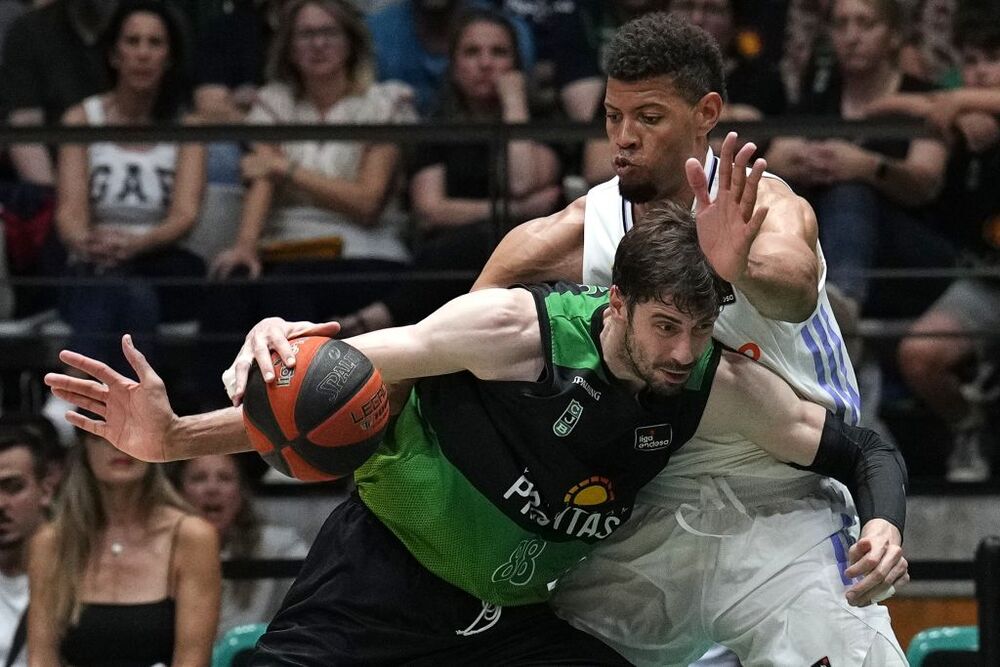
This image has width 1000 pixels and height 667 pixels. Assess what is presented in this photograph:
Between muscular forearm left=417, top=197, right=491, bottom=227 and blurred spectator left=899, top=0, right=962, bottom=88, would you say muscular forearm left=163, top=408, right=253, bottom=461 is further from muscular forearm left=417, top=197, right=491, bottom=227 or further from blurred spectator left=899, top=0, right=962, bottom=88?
blurred spectator left=899, top=0, right=962, bottom=88

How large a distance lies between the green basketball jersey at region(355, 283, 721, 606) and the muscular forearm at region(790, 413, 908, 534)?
298mm

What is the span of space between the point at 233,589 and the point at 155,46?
201 centimetres

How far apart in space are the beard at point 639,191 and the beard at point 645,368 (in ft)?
1.52

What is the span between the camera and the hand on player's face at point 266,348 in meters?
2.99

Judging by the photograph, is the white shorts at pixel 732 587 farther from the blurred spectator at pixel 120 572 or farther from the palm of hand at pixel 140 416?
the blurred spectator at pixel 120 572

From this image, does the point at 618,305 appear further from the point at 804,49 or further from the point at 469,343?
the point at 804,49

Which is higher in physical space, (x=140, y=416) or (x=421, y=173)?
(x=421, y=173)

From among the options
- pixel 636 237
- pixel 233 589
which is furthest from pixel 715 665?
pixel 233 589

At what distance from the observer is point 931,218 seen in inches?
208

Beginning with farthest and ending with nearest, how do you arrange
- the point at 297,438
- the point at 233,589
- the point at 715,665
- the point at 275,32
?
the point at 275,32
the point at 233,589
the point at 715,665
the point at 297,438

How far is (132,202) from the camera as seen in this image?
214 inches

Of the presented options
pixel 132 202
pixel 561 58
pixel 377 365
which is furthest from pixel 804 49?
pixel 377 365

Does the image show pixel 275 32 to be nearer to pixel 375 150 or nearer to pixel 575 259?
pixel 375 150

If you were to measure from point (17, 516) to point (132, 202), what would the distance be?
1.25 metres
